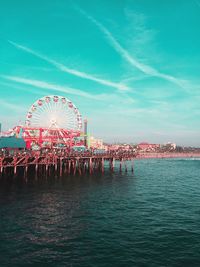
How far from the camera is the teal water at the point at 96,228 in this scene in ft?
51.3

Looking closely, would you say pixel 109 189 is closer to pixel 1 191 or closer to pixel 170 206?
pixel 170 206

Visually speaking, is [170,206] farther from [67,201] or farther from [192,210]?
[67,201]

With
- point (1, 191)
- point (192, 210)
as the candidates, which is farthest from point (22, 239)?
point (192, 210)

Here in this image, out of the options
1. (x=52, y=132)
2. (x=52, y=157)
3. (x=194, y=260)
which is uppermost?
(x=52, y=132)

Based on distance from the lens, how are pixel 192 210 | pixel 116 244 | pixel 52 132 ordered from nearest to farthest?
pixel 116 244, pixel 192 210, pixel 52 132

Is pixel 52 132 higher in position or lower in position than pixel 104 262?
higher

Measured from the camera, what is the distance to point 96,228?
2094cm

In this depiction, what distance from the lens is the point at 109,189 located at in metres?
38.3

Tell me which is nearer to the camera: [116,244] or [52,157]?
[116,244]

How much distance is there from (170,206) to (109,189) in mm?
11429

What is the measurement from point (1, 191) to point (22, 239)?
655 inches

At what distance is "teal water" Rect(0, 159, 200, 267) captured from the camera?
1564cm

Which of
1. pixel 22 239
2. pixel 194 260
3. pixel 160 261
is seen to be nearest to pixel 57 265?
pixel 22 239

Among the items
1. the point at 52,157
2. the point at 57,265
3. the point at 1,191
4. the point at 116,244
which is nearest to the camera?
the point at 57,265
